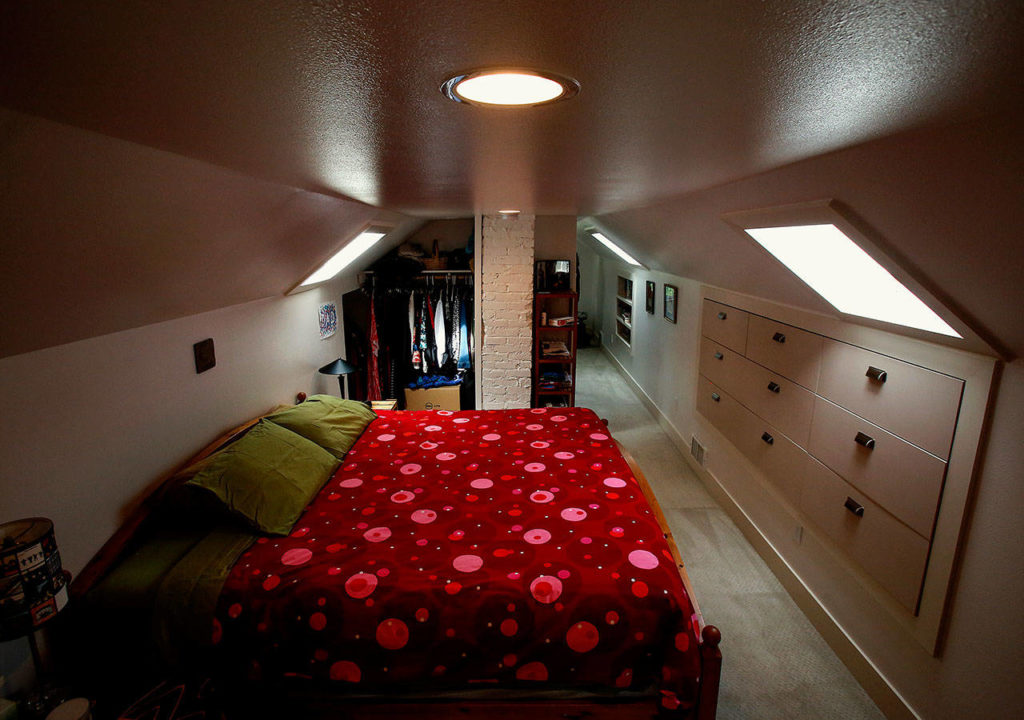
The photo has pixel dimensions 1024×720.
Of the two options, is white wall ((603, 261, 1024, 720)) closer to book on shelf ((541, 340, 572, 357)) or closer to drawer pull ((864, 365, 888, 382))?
drawer pull ((864, 365, 888, 382))

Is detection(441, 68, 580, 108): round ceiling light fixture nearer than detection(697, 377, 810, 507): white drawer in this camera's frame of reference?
Yes

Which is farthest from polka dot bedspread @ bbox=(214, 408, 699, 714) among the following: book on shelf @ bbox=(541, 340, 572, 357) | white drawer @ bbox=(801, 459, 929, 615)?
book on shelf @ bbox=(541, 340, 572, 357)

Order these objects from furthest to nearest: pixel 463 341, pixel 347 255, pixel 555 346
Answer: pixel 463 341 < pixel 555 346 < pixel 347 255

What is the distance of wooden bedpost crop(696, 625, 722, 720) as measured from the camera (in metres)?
1.92

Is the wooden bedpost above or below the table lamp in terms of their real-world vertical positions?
below

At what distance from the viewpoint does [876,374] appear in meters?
2.31

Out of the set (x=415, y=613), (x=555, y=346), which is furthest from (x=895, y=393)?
(x=555, y=346)

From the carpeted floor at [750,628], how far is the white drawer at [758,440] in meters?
0.54

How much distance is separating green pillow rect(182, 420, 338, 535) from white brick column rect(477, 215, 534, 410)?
228 centimetres

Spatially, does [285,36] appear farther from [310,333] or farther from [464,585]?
[310,333]

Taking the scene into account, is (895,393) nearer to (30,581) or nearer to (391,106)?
(391,106)

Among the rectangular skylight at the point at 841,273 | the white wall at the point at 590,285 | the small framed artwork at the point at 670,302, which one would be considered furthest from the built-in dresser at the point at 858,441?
the white wall at the point at 590,285

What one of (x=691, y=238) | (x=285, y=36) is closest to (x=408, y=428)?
(x=691, y=238)

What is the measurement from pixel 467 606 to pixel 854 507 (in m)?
1.86
